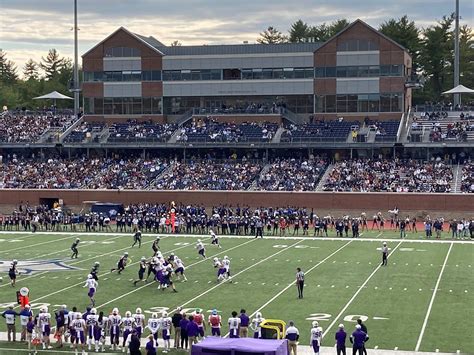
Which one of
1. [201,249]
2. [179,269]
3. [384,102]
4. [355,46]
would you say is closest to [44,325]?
[179,269]

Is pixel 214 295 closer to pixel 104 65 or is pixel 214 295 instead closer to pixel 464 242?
pixel 464 242

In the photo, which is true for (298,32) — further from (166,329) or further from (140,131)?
(166,329)

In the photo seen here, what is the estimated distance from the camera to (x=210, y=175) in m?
61.8

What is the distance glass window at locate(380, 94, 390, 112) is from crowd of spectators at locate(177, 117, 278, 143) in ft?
27.1

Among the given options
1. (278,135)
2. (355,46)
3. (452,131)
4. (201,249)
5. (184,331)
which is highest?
(355,46)

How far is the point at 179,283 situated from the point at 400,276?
8308 millimetres

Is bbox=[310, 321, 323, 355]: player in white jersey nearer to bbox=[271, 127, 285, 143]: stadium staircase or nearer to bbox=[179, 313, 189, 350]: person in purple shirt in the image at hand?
bbox=[179, 313, 189, 350]: person in purple shirt

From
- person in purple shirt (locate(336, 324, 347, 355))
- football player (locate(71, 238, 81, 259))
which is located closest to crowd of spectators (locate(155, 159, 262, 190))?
football player (locate(71, 238, 81, 259))

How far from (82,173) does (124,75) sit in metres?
11.4

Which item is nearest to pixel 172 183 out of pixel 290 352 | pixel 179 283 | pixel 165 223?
pixel 165 223

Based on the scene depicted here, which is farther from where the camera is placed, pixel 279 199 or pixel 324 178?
pixel 324 178

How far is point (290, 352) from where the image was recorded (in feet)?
69.8

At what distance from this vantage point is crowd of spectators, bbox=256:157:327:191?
5872 cm

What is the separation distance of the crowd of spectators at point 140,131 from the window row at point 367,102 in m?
12.6
